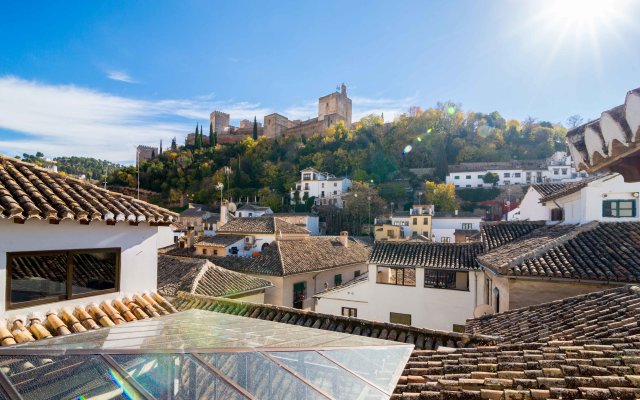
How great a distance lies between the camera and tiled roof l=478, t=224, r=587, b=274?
10.3 meters

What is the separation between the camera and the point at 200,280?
50.5 feet

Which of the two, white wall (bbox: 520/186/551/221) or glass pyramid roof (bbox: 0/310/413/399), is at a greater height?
white wall (bbox: 520/186/551/221)

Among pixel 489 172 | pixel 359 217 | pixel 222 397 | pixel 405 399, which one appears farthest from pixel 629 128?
pixel 489 172

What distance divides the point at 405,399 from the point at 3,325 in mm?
5341

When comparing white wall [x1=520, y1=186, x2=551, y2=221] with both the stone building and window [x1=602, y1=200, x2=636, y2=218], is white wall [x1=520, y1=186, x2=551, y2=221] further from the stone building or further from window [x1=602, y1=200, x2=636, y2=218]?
the stone building

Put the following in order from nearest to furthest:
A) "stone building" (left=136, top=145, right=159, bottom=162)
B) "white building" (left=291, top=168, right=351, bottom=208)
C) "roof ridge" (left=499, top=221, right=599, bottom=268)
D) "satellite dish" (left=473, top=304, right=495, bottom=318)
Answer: "roof ridge" (left=499, top=221, right=599, bottom=268) → "satellite dish" (left=473, top=304, right=495, bottom=318) → "white building" (left=291, top=168, right=351, bottom=208) → "stone building" (left=136, top=145, right=159, bottom=162)

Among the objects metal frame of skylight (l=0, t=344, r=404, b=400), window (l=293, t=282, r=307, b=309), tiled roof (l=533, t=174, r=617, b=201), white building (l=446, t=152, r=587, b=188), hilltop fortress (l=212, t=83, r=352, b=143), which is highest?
hilltop fortress (l=212, t=83, r=352, b=143)

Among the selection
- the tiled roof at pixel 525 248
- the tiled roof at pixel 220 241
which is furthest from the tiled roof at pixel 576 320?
the tiled roof at pixel 220 241

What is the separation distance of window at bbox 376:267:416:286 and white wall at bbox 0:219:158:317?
40.8 feet

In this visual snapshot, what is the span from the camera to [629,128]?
184cm

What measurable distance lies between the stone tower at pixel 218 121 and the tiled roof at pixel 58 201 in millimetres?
103435

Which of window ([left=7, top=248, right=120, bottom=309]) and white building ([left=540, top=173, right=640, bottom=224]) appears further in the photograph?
white building ([left=540, top=173, right=640, bottom=224])

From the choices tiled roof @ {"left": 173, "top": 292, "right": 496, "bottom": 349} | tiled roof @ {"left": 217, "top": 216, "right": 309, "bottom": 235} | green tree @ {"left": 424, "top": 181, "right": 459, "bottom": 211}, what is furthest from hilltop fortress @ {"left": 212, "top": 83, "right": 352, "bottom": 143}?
tiled roof @ {"left": 173, "top": 292, "right": 496, "bottom": 349}

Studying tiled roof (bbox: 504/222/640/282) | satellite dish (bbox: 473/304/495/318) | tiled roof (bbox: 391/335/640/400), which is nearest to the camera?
tiled roof (bbox: 391/335/640/400)
